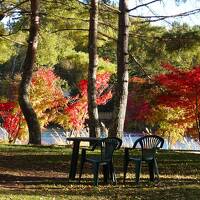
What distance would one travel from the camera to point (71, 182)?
8195mm

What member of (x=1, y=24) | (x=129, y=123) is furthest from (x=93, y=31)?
(x=129, y=123)

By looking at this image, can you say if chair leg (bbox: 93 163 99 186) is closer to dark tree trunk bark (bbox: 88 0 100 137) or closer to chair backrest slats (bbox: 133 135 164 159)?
chair backrest slats (bbox: 133 135 164 159)

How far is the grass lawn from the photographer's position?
7.07 meters

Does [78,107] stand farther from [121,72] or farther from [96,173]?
[96,173]

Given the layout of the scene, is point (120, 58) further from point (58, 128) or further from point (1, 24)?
point (58, 128)

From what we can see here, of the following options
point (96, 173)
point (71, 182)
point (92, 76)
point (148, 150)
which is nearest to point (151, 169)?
point (148, 150)

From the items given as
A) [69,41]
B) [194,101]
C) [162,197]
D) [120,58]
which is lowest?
[162,197]

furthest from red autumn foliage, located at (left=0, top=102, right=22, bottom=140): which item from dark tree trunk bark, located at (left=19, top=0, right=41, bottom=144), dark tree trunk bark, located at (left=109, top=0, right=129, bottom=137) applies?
dark tree trunk bark, located at (left=109, top=0, right=129, bottom=137)

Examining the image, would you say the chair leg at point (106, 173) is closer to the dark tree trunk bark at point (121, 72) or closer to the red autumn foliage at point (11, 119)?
the dark tree trunk bark at point (121, 72)

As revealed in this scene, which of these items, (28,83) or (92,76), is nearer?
(92,76)

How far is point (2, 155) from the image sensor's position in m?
11.0

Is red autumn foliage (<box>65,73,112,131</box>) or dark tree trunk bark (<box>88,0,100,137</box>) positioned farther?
red autumn foliage (<box>65,73,112,131</box>)

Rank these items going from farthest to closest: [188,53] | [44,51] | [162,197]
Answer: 1. [44,51]
2. [188,53]
3. [162,197]

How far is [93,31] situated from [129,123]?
21148mm
